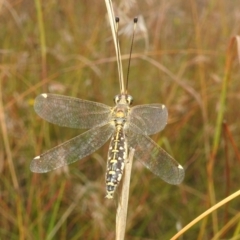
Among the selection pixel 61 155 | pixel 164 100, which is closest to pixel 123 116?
pixel 61 155

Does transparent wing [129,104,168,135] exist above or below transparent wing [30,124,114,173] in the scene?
above

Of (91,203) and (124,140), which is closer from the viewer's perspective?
(124,140)

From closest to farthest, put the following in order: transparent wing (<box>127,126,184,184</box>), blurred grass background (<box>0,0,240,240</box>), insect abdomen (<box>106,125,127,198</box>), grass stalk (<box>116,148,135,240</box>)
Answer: grass stalk (<box>116,148,135,240</box>), insect abdomen (<box>106,125,127,198</box>), transparent wing (<box>127,126,184,184</box>), blurred grass background (<box>0,0,240,240</box>)

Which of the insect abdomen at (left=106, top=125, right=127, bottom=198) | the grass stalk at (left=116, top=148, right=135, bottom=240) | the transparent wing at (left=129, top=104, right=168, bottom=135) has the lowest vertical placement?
the grass stalk at (left=116, top=148, right=135, bottom=240)

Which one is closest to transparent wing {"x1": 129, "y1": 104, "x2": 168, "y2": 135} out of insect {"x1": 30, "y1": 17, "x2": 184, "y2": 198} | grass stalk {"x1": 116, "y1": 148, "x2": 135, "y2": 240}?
insect {"x1": 30, "y1": 17, "x2": 184, "y2": 198}

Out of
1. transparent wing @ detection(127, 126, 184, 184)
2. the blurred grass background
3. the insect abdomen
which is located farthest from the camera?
the blurred grass background

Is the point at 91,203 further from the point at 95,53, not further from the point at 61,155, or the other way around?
the point at 95,53

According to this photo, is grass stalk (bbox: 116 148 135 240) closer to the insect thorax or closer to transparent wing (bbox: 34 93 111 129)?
the insect thorax

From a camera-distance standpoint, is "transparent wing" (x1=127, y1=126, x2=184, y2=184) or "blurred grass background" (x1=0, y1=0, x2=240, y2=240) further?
"blurred grass background" (x1=0, y1=0, x2=240, y2=240)
